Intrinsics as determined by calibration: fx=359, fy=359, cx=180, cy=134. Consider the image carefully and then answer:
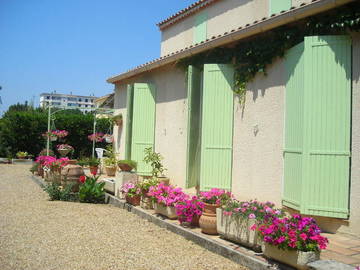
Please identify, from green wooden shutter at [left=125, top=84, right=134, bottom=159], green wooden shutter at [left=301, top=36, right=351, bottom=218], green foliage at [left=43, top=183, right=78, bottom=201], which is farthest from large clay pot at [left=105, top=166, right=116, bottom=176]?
green wooden shutter at [left=301, top=36, right=351, bottom=218]

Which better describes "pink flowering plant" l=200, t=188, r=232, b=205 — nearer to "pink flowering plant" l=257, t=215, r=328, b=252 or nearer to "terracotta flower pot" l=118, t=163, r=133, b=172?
"pink flowering plant" l=257, t=215, r=328, b=252

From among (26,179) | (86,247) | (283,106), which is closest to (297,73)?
(283,106)

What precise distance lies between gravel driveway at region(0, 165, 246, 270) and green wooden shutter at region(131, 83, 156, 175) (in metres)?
2.21

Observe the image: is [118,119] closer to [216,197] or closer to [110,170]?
[110,170]

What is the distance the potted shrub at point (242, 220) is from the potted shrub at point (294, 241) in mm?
374

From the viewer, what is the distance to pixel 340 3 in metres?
4.67

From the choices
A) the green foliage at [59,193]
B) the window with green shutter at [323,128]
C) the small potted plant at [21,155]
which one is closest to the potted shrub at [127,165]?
the green foliage at [59,193]

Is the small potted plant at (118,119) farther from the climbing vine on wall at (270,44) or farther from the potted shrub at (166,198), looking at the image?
the potted shrub at (166,198)

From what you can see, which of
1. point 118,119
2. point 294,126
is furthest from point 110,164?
point 294,126

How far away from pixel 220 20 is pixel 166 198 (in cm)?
788

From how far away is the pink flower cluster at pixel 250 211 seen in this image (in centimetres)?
448

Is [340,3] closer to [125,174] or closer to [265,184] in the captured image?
[265,184]

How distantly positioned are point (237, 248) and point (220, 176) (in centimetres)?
230

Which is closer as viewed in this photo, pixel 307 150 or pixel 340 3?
pixel 340 3
